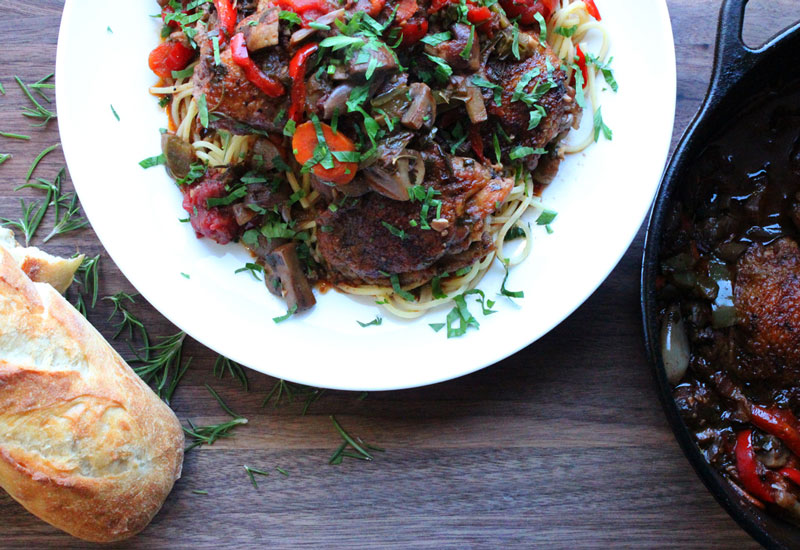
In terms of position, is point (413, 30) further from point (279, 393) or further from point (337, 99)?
point (279, 393)

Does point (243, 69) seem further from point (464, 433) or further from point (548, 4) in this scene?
point (464, 433)

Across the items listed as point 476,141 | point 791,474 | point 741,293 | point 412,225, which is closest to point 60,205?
point 412,225

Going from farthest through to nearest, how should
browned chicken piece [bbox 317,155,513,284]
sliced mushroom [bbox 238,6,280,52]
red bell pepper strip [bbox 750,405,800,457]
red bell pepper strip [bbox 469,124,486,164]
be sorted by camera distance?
red bell pepper strip [bbox 750,405,800,457] < red bell pepper strip [bbox 469,124,486,164] < browned chicken piece [bbox 317,155,513,284] < sliced mushroom [bbox 238,6,280,52]

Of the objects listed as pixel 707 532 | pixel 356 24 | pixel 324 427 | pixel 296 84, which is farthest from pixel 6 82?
pixel 707 532

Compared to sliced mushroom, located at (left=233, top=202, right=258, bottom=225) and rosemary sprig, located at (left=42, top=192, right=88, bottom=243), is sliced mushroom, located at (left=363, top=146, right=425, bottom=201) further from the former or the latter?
rosemary sprig, located at (left=42, top=192, right=88, bottom=243)

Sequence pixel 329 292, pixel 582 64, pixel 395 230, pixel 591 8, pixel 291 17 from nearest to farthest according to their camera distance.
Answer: pixel 291 17
pixel 395 230
pixel 591 8
pixel 582 64
pixel 329 292

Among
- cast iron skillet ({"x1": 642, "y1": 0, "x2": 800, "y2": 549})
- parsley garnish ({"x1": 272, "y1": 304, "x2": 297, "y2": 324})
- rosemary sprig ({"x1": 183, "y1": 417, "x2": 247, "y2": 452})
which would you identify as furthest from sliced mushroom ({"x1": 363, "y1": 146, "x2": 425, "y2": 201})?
rosemary sprig ({"x1": 183, "y1": 417, "x2": 247, "y2": 452})

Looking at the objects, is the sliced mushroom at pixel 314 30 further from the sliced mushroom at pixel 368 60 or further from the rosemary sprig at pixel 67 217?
the rosemary sprig at pixel 67 217
